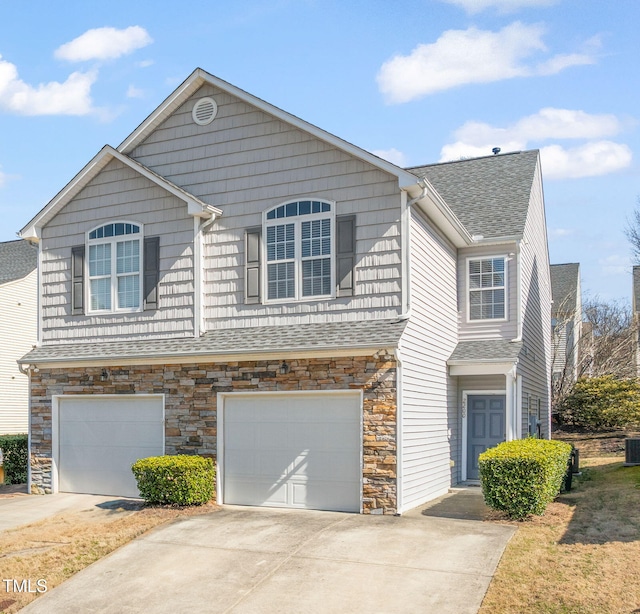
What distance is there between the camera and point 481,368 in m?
15.5

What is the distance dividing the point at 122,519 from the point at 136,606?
4.00 m

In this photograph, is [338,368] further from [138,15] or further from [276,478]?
[138,15]

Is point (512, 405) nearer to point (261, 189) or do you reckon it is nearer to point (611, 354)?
point (261, 189)

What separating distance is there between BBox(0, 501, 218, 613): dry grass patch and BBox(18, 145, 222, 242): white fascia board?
17.6 feet

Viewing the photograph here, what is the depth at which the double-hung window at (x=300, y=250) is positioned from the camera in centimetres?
1325

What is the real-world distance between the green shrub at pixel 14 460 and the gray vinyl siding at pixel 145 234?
3.99 metres

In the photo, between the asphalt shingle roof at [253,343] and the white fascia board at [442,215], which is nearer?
the asphalt shingle roof at [253,343]

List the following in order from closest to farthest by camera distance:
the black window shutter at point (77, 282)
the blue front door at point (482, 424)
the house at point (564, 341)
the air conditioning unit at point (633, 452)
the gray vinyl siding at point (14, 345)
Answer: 1. the black window shutter at point (77, 282)
2. the blue front door at point (482, 424)
3. the air conditioning unit at point (633, 452)
4. the gray vinyl siding at point (14, 345)
5. the house at point (564, 341)

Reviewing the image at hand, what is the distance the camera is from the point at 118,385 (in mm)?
14500

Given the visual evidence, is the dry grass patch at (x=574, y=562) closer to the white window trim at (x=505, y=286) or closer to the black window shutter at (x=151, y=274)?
the white window trim at (x=505, y=286)

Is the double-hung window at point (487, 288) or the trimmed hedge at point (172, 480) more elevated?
the double-hung window at point (487, 288)

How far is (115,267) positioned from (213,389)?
3.33m

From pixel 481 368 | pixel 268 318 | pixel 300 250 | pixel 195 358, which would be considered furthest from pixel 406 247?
pixel 195 358

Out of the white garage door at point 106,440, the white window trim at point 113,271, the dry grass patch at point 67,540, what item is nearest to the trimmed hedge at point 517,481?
the dry grass patch at point 67,540
